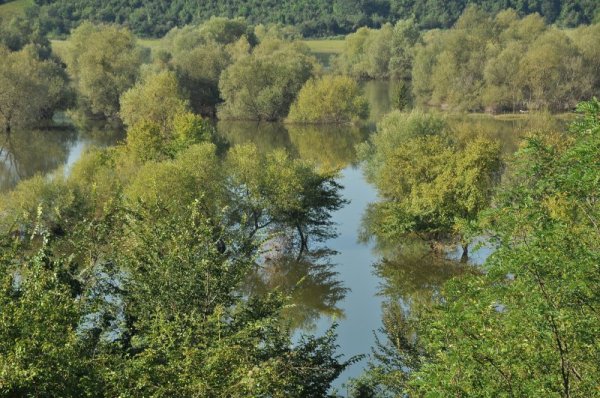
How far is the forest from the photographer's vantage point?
1135 cm

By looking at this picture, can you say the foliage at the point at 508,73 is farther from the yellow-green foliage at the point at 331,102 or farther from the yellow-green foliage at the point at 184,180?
the yellow-green foliage at the point at 184,180

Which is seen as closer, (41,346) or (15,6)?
(41,346)

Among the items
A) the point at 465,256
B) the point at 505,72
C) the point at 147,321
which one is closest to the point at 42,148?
the point at 465,256

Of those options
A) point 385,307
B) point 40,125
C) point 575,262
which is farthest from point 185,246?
point 40,125

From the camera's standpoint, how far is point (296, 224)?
36.1 metres

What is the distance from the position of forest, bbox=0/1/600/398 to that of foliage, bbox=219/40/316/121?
0.86 ft

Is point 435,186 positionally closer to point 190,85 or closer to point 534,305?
point 534,305

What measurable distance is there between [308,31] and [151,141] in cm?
13415

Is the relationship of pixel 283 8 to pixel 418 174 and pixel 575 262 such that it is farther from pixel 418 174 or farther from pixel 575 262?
pixel 575 262

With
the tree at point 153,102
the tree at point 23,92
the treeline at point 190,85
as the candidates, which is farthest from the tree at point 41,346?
the tree at point 23,92

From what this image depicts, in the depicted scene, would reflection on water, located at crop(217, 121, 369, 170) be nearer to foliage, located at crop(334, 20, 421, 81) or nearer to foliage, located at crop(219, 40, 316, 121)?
foliage, located at crop(219, 40, 316, 121)

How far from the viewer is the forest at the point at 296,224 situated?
37.2ft

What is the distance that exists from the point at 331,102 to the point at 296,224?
40.4 m

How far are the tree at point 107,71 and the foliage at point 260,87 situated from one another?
10730 millimetres
